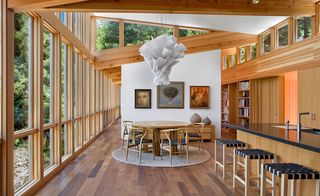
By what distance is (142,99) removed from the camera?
9570mm

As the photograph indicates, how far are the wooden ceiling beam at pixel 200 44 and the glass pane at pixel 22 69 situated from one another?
4878 mm

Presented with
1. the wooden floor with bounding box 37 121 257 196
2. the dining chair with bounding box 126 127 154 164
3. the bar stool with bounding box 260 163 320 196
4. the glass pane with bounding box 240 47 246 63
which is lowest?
the wooden floor with bounding box 37 121 257 196

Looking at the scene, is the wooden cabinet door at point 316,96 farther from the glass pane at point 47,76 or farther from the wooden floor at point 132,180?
the glass pane at point 47,76

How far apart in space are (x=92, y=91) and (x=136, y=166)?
4.46 meters

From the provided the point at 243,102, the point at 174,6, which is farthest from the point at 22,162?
the point at 243,102

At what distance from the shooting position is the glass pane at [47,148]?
4.93m

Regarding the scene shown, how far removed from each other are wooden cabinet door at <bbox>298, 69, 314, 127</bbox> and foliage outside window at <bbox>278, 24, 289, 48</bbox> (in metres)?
1.27

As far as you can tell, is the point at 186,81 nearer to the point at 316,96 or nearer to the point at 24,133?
the point at 316,96

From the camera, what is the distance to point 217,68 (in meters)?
9.63

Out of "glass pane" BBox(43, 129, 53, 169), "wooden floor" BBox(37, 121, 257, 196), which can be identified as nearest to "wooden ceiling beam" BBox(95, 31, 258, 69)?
"wooden floor" BBox(37, 121, 257, 196)

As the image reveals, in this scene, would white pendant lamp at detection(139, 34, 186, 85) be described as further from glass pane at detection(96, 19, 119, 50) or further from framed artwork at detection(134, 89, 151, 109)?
glass pane at detection(96, 19, 119, 50)

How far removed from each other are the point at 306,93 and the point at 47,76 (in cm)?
528

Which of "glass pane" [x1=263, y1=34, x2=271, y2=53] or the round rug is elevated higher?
"glass pane" [x1=263, y1=34, x2=271, y2=53]

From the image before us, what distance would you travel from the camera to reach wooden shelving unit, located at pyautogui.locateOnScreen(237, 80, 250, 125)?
10492 millimetres
